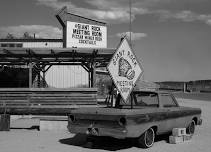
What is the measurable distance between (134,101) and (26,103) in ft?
19.4

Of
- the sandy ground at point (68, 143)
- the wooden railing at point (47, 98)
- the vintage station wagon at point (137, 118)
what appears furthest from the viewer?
the wooden railing at point (47, 98)

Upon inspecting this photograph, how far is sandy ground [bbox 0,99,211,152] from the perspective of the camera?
909cm

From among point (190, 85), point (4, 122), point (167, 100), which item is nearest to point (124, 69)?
point (167, 100)

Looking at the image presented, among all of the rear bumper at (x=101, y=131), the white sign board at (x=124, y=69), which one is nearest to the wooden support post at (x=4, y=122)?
the rear bumper at (x=101, y=131)

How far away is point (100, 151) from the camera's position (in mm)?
8828

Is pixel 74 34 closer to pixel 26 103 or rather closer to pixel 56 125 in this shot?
pixel 26 103

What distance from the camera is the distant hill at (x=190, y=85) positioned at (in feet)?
264

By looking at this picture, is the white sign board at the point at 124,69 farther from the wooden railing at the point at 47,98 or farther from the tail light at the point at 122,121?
the wooden railing at the point at 47,98

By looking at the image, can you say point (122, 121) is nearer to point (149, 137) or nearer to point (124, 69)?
point (149, 137)

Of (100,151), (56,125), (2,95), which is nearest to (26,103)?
(2,95)

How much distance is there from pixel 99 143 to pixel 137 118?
5.79 feet

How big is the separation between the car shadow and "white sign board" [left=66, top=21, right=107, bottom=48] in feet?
65.4

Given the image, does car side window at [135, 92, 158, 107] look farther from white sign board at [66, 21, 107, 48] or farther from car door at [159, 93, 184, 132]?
white sign board at [66, 21, 107, 48]

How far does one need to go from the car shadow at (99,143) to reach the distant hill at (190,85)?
6887 cm
